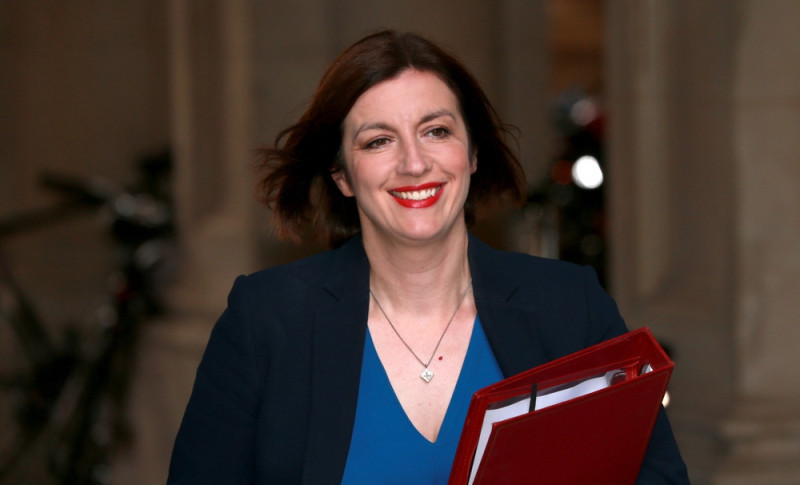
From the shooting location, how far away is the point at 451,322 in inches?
89.1

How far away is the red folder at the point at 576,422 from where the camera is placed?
1578 millimetres

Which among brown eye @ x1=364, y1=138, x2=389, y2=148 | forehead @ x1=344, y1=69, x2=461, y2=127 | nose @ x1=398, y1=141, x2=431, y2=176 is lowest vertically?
nose @ x1=398, y1=141, x2=431, y2=176

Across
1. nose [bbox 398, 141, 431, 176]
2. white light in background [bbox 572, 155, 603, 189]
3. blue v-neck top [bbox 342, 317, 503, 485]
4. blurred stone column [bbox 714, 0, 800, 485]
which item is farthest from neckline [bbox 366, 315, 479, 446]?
white light in background [bbox 572, 155, 603, 189]

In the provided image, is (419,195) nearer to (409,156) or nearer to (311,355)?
(409,156)

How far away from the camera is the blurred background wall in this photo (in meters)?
3.45

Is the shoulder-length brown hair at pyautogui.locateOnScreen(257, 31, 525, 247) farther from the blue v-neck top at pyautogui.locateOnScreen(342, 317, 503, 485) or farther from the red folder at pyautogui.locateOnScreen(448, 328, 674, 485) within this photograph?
the red folder at pyautogui.locateOnScreen(448, 328, 674, 485)

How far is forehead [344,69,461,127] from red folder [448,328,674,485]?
661mm

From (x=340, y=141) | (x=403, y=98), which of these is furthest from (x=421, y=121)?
(x=340, y=141)

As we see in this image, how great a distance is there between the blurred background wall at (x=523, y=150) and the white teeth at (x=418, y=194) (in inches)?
64.6

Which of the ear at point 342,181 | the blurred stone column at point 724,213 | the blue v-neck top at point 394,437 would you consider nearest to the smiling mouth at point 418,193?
the ear at point 342,181

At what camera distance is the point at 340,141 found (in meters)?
2.30

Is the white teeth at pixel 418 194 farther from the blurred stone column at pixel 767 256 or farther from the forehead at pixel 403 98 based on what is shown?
the blurred stone column at pixel 767 256

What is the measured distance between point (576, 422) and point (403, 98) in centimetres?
82

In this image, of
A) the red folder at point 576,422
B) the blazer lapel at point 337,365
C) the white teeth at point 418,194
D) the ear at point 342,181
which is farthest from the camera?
the ear at point 342,181
